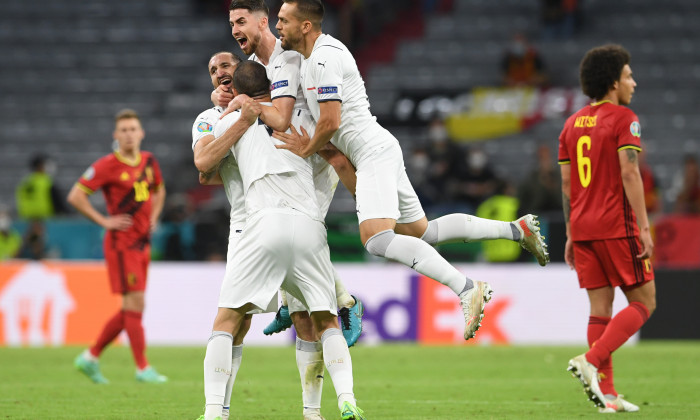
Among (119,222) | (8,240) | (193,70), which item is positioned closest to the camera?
(119,222)

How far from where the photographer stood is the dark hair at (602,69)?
732cm

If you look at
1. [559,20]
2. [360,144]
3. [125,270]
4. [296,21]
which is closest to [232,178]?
[360,144]

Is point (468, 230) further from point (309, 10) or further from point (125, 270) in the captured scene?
point (125, 270)

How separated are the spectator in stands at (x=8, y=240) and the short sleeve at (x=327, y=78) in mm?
10246

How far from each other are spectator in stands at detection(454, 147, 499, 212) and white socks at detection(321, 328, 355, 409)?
9.63m

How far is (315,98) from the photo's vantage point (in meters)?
6.28

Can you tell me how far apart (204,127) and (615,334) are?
3110 mm

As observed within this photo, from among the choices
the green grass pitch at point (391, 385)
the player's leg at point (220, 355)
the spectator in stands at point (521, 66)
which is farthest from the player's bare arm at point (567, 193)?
the spectator in stands at point (521, 66)

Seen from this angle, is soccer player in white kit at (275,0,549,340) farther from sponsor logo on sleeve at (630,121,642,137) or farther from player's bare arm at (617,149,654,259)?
sponsor logo on sleeve at (630,121,642,137)

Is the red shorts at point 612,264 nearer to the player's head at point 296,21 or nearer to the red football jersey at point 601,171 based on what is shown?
the red football jersey at point 601,171

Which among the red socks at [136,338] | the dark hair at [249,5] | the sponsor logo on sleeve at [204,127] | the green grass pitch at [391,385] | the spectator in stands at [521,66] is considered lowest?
the green grass pitch at [391,385]

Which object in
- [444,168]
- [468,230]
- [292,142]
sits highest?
[444,168]

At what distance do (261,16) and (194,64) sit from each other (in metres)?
16.5

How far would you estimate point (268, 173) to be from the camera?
6.07 meters
